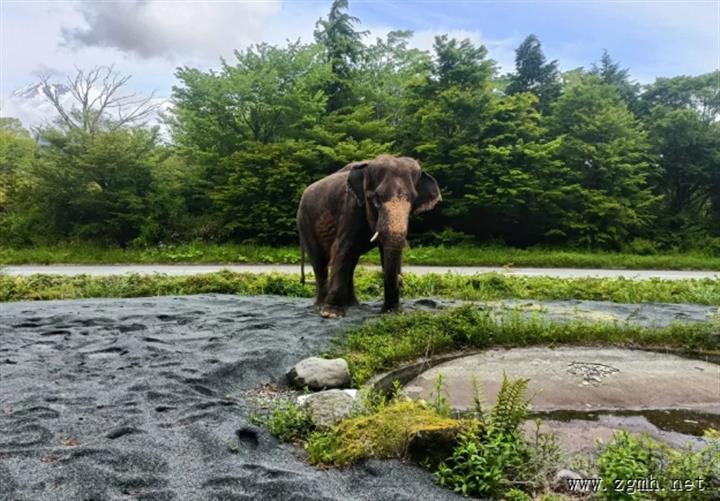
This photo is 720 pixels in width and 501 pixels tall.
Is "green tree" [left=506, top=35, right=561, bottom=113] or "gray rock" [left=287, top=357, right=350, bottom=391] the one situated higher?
"green tree" [left=506, top=35, right=561, bottom=113]

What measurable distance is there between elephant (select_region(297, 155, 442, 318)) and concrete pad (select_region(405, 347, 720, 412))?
167 centimetres

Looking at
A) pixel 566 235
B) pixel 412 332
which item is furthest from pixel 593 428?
pixel 566 235

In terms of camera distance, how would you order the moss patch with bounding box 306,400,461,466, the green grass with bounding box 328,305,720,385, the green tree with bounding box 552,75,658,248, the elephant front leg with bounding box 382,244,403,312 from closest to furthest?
the moss patch with bounding box 306,400,461,466, the green grass with bounding box 328,305,720,385, the elephant front leg with bounding box 382,244,403,312, the green tree with bounding box 552,75,658,248

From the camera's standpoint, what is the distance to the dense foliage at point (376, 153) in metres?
17.2

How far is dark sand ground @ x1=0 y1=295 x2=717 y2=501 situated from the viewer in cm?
241

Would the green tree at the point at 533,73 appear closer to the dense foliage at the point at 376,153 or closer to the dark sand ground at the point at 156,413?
the dense foliage at the point at 376,153

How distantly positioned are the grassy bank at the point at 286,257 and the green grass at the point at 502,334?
8204mm

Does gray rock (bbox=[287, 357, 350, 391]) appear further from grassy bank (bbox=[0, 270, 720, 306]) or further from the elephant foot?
grassy bank (bbox=[0, 270, 720, 306])

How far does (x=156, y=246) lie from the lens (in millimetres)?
16938

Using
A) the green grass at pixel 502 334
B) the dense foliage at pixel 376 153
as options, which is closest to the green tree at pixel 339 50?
the dense foliage at pixel 376 153

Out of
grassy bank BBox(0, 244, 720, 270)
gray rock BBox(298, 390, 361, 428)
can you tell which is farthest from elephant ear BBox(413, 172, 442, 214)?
grassy bank BBox(0, 244, 720, 270)

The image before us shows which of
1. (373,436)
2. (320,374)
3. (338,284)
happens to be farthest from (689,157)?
Result: (373,436)

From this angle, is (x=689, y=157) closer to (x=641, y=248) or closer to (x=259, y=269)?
(x=641, y=248)

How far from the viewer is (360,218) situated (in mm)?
6375
